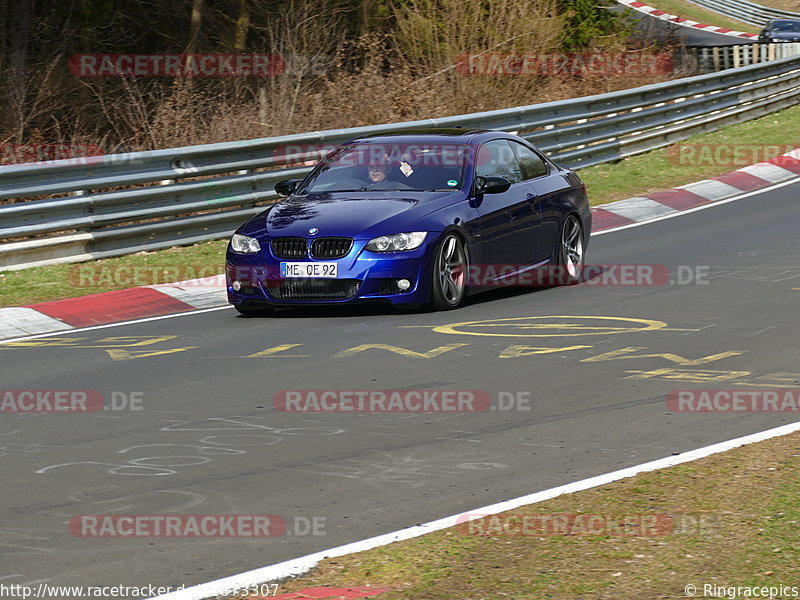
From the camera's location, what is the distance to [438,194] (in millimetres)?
11812

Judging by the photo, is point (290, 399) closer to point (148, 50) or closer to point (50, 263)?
point (50, 263)

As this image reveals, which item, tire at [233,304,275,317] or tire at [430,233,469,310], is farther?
tire at [233,304,275,317]

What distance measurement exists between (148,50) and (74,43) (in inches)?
89.5

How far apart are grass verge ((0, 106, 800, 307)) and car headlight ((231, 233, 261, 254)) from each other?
6.86ft

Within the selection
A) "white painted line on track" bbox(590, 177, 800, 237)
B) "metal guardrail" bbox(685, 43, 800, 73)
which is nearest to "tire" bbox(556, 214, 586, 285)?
"white painted line on track" bbox(590, 177, 800, 237)

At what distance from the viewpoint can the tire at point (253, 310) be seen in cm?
1176

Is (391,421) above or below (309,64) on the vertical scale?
below

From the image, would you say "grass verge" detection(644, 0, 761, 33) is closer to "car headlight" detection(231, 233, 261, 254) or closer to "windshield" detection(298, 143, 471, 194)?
"windshield" detection(298, 143, 471, 194)

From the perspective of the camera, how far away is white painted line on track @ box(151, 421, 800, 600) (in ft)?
15.5

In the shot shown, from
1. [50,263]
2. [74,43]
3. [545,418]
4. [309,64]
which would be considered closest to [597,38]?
[309,64]

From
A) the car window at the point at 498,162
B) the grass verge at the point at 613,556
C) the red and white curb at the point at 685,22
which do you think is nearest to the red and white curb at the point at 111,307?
the car window at the point at 498,162

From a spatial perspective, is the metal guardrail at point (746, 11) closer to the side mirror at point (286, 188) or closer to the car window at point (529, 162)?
the car window at point (529, 162)

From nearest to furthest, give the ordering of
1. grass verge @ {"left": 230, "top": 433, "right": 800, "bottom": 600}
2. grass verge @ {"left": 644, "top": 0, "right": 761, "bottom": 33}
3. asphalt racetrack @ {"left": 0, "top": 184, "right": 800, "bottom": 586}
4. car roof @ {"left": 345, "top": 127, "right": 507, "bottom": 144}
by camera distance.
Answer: grass verge @ {"left": 230, "top": 433, "right": 800, "bottom": 600} → asphalt racetrack @ {"left": 0, "top": 184, "right": 800, "bottom": 586} → car roof @ {"left": 345, "top": 127, "right": 507, "bottom": 144} → grass verge @ {"left": 644, "top": 0, "right": 761, "bottom": 33}

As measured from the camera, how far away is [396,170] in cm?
1222
